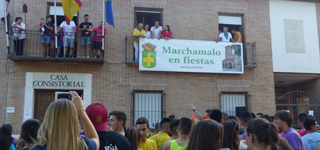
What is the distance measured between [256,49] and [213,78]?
8.93ft

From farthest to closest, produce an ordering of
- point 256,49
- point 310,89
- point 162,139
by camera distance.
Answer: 1. point 310,89
2. point 256,49
3. point 162,139

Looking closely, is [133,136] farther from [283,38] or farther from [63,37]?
[283,38]

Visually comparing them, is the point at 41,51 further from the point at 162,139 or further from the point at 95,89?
the point at 162,139

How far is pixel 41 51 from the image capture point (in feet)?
39.8

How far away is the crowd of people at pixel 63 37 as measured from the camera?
38.9 feet

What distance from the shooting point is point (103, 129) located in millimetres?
3096

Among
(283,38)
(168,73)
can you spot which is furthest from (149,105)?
(283,38)

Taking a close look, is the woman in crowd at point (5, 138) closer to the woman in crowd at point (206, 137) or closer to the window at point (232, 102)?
the woman in crowd at point (206, 137)

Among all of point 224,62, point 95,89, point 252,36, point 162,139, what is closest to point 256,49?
point 252,36

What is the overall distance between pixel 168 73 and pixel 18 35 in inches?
256

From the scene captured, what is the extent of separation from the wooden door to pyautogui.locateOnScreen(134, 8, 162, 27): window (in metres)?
5.02

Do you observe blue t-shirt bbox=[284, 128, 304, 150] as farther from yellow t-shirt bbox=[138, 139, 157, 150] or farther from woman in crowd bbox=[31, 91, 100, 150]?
woman in crowd bbox=[31, 91, 100, 150]

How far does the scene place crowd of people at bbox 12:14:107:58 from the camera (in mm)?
11867

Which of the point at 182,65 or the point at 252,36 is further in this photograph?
the point at 252,36
